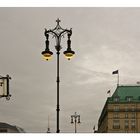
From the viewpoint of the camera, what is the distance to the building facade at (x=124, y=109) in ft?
40.1

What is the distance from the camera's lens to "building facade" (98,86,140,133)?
481 inches

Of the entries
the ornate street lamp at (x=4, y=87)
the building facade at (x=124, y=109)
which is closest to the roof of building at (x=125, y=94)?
the building facade at (x=124, y=109)

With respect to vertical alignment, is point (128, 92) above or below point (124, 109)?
above

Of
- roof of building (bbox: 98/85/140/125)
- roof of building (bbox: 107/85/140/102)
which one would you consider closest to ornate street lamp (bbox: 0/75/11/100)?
roof of building (bbox: 98/85/140/125)

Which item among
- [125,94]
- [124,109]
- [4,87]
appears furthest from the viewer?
[124,109]

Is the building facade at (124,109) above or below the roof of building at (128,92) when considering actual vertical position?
below

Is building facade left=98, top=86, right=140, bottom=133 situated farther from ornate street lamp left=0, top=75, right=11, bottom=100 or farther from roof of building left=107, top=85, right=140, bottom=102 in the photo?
ornate street lamp left=0, top=75, right=11, bottom=100

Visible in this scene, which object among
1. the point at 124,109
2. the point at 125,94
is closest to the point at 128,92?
the point at 125,94

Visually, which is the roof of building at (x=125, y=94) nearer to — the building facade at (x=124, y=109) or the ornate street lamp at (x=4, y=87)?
the building facade at (x=124, y=109)

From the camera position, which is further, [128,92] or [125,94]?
[125,94]

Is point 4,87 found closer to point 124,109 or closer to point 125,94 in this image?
point 125,94

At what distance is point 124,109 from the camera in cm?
1340
